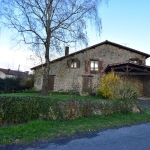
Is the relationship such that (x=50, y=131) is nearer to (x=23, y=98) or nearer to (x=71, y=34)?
(x=23, y=98)

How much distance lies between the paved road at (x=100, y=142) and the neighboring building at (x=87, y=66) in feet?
51.9

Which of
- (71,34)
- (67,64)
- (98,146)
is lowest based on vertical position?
(98,146)

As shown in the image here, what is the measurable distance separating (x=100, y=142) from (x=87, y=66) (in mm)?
17772

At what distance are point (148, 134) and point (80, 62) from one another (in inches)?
678

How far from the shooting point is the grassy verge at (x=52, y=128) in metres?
5.68

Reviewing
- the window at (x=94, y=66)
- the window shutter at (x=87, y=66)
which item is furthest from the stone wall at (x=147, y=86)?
the window shutter at (x=87, y=66)

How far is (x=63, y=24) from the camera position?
16266 mm

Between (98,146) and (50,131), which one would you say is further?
(50,131)

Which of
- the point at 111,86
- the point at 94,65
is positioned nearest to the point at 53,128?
the point at 111,86

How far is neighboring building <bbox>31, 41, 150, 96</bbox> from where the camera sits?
885 inches

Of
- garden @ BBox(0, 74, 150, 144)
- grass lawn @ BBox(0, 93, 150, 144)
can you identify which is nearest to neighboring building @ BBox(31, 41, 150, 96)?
garden @ BBox(0, 74, 150, 144)

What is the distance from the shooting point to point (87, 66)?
2277cm

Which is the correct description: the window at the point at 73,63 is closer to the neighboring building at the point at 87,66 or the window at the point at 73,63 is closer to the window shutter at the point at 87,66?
the neighboring building at the point at 87,66

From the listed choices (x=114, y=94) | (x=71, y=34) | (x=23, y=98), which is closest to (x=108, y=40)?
(x=71, y=34)
